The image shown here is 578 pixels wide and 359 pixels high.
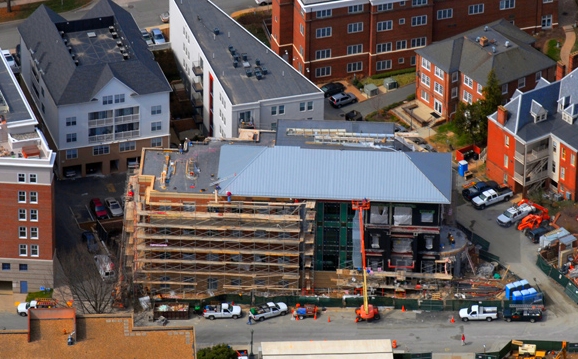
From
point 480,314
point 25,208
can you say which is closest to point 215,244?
point 25,208

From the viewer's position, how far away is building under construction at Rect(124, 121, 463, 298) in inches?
7377

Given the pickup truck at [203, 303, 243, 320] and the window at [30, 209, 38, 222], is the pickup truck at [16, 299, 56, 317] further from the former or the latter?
the pickup truck at [203, 303, 243, 320]

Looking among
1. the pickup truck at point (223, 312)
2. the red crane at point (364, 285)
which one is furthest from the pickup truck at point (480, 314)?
the pickup truck at point (223, 312)

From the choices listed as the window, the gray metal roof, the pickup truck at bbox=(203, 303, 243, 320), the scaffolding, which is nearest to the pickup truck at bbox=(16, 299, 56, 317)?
the window

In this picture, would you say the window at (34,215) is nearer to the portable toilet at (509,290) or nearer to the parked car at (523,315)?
the parked car at (523,315)

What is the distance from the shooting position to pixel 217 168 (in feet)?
633

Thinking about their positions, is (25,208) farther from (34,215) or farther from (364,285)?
(364,285)

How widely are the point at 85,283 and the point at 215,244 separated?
52.3ft

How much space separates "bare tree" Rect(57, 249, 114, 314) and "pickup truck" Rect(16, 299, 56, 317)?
2669 millimetres

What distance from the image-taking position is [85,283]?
191375 millimetres

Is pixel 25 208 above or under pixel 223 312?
above

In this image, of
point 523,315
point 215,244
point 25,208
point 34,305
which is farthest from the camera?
point 25,208

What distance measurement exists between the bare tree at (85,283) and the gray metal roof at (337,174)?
709 inches

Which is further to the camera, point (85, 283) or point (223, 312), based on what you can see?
point (85, 283)
